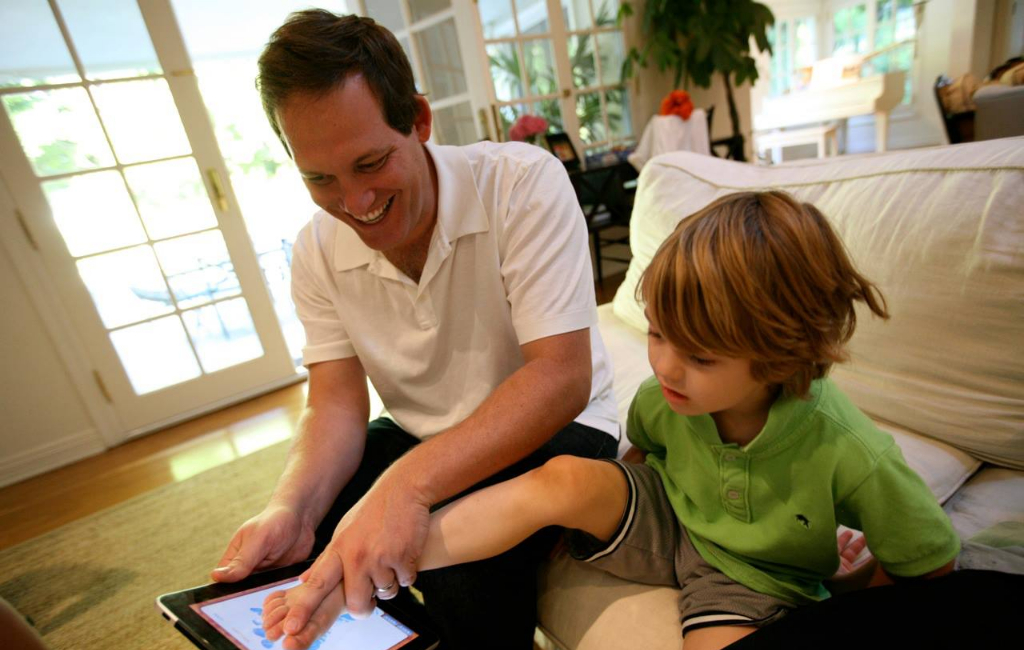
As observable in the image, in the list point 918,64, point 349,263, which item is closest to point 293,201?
point 349,263

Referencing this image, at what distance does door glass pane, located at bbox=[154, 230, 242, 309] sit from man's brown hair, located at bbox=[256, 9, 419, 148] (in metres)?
2.22

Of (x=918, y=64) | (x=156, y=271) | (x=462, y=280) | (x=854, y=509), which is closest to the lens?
(x=854, y=509)

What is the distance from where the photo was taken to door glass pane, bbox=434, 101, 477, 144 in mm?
3164

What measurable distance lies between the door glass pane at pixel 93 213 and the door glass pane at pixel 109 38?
0.48 meters

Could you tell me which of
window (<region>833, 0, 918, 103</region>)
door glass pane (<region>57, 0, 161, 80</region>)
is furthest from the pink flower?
window (<region>833, 0, 918, 103</region>)

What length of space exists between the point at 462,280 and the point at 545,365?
0.22 metres

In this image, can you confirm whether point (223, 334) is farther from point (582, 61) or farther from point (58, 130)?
point (582, 61)

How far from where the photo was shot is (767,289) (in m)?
0.58

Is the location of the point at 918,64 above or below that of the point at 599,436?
above

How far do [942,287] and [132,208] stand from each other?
306 cm

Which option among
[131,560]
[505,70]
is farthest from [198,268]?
[505,70]

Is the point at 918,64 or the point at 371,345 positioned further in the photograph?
the point at 918,64

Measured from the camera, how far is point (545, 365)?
0.77 meters

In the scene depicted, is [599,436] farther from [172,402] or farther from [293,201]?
[293,201]
